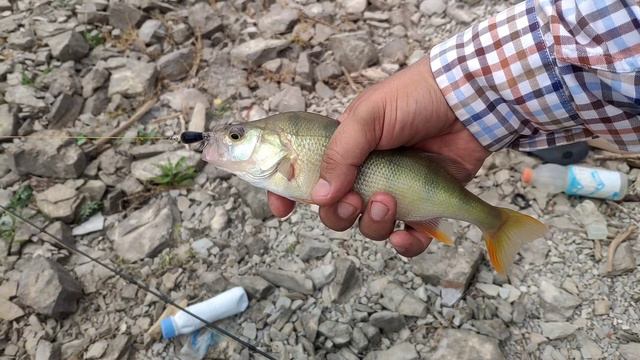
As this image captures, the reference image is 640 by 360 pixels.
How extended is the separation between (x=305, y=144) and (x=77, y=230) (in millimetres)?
2066

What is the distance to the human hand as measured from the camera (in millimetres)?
2158

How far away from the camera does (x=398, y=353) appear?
2.82m

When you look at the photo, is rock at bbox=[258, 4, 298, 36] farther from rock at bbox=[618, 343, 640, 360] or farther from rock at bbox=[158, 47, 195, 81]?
rock at bbox=[618, 343, 640, 360]

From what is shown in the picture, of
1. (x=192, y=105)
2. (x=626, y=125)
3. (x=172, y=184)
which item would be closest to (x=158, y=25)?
(x=192, y=105)

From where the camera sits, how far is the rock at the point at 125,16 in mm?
4781

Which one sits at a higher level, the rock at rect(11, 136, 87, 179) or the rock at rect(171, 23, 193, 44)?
the rock at rect(171, 23, 193, 44)

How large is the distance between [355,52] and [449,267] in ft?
7.24

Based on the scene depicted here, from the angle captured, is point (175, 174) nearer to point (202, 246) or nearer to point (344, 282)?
point (202, 246)

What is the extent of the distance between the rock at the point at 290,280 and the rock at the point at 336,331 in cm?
25

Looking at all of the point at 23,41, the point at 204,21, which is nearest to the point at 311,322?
the point at 204,21

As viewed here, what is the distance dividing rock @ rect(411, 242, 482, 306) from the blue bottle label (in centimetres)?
89

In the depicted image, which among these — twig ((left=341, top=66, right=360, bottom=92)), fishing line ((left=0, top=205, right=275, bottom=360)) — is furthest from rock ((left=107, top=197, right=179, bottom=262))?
twig ((left=341, top=66, right=360, bottom=92))

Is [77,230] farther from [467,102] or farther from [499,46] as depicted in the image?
[499,46]

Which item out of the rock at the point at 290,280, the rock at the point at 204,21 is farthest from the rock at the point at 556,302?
the rock at the point at 204,21
